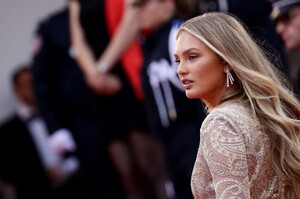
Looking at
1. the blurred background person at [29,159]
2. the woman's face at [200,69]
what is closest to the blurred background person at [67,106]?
the blurred background person at [29,159]

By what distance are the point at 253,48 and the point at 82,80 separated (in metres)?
3.66

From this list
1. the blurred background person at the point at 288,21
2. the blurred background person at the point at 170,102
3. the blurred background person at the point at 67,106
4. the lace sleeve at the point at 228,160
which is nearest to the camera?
the lace sleeve at the point at 228,160

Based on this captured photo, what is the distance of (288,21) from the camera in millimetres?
4891

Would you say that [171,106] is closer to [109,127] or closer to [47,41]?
[109,127]

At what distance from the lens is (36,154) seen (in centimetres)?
806

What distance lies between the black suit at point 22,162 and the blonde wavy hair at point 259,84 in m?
4.82

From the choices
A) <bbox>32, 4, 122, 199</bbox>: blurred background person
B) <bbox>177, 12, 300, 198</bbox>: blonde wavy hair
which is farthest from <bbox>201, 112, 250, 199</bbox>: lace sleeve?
<bbox>32, 4, 122, 199</bbox>: blurred background person

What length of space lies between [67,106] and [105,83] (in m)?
0.56

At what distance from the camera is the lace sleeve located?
3160 mm

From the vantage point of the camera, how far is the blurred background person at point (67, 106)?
22.6 ft

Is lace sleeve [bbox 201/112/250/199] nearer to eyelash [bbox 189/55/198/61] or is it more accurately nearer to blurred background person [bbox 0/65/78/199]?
eyelash [bbox 189/55/198/61]

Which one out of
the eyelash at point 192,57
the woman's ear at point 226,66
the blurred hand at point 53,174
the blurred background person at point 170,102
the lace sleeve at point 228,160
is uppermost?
the eyelash at point 192,57

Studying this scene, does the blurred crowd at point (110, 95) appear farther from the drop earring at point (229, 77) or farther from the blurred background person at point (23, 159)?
the drop earring at point (229, 77)

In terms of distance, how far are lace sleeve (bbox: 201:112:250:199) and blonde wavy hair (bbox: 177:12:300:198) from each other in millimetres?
132
